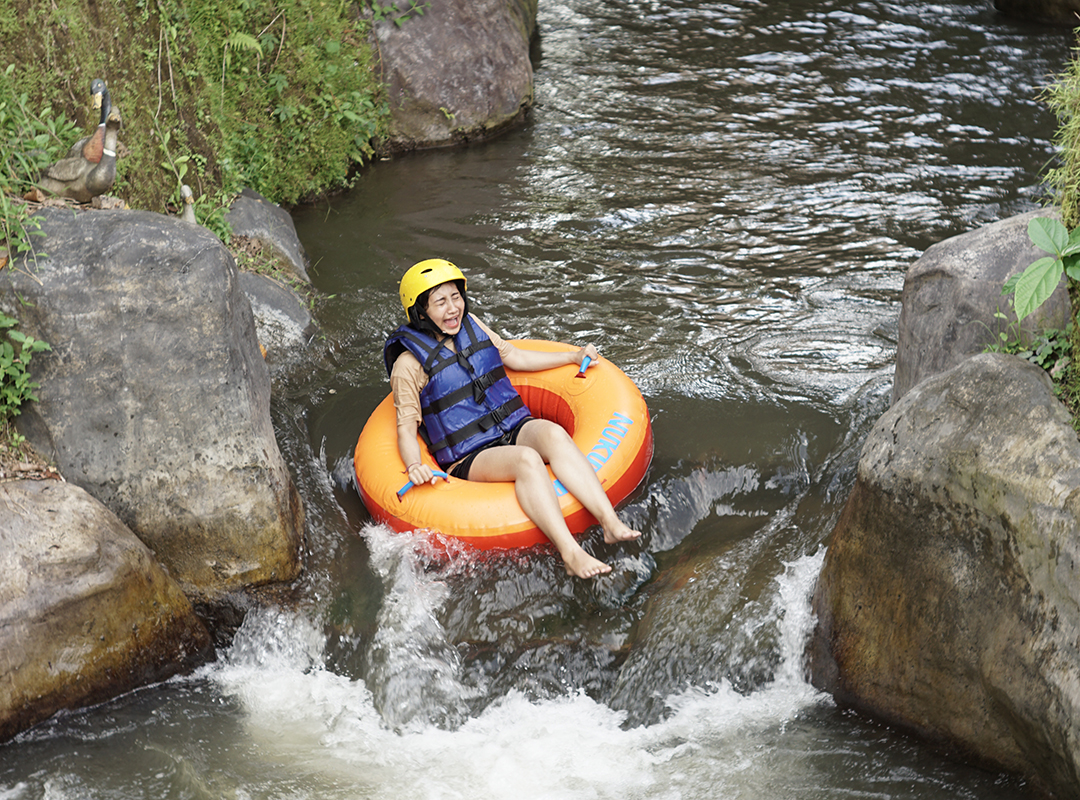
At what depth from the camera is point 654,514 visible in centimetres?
432

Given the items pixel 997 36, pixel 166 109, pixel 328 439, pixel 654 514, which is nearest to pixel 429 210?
pixel 166 109

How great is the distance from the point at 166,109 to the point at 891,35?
8.28 metres

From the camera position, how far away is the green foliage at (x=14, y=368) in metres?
3.76

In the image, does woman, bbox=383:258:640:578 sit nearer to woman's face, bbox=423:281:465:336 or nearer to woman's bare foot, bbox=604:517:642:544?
woman's face, bbox=423:281:465:336

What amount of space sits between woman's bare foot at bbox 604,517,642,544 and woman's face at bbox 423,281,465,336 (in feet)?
4.03

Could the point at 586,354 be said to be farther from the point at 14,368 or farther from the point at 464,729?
the point at 14,368

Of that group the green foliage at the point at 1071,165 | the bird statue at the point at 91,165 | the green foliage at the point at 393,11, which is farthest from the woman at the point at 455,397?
the green foliage at the point at 393,11

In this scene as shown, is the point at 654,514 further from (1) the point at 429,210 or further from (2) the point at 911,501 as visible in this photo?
(1) the point at 429,210

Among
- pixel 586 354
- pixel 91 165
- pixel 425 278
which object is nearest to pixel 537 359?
pixel 586 354

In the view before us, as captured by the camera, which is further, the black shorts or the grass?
the grass

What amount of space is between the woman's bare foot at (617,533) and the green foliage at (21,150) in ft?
9.02

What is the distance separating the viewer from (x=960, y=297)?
3984mm

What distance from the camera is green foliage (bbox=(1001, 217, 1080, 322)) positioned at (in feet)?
9.58

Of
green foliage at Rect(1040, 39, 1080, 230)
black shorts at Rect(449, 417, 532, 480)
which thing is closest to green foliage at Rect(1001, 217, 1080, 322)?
green foliage at Rect(1040, 39, 1080, 230)
